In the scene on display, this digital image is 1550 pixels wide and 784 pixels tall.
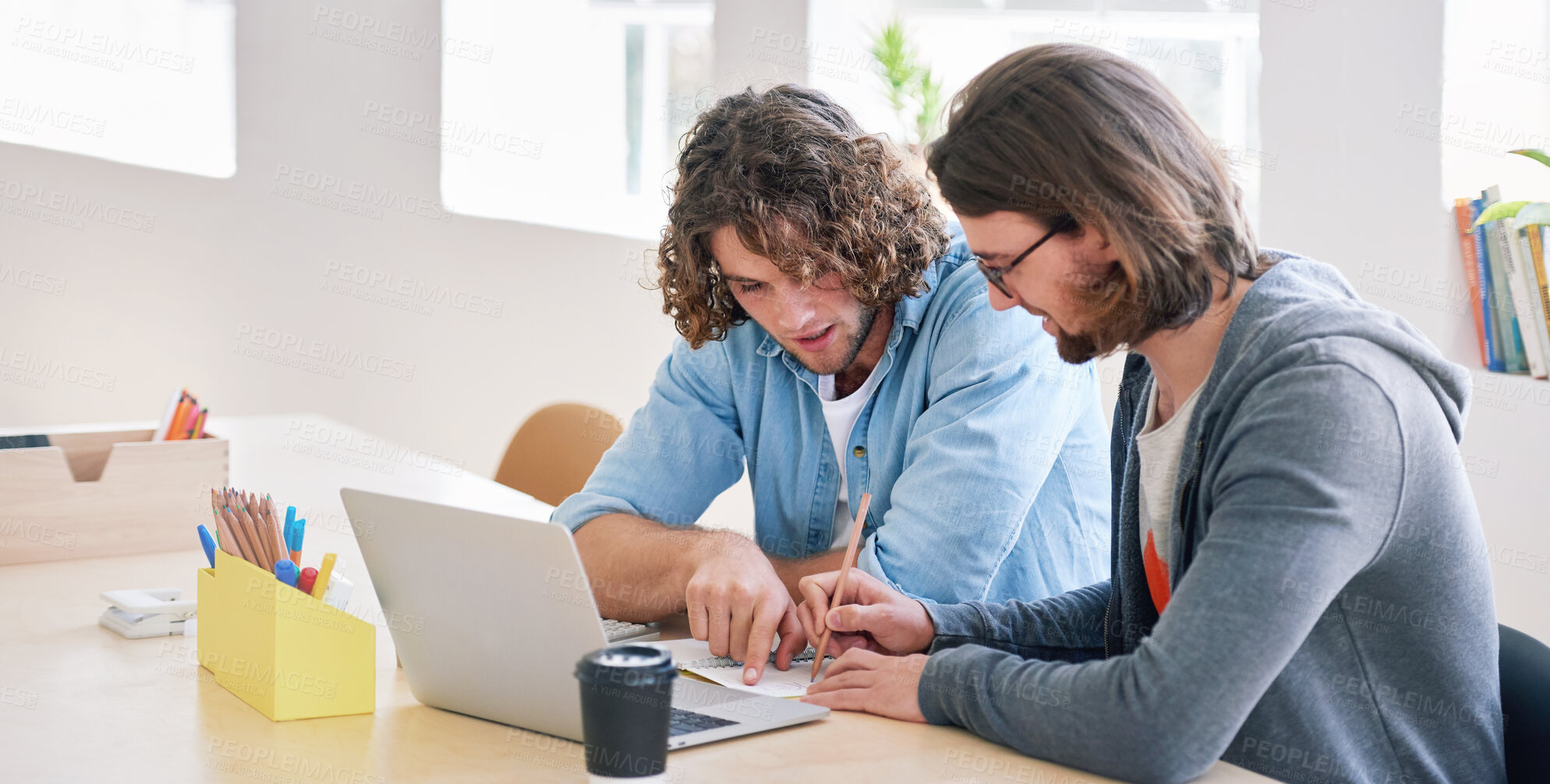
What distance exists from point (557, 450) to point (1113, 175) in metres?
1.50

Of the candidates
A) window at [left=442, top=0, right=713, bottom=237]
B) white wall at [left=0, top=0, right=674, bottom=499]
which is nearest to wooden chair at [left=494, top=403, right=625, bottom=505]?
white wall at [left=0, top=0, right=674, bottom=499]

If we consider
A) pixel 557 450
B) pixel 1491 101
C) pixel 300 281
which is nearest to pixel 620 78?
pixel 300 281

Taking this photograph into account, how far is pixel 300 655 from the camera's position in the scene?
44.5 inches

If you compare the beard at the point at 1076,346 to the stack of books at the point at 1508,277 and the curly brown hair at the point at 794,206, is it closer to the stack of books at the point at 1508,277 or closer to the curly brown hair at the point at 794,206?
the curly brown hair at the point at 794,206

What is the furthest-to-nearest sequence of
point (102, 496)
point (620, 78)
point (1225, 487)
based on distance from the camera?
point (620, 78)
point (102, 496)
point (1225, 487)

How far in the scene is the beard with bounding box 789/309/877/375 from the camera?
166 cm

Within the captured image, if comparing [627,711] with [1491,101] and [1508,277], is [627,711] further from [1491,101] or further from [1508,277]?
[1491,101]

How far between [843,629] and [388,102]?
12.3ft

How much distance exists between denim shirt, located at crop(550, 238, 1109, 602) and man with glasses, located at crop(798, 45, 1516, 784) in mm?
234

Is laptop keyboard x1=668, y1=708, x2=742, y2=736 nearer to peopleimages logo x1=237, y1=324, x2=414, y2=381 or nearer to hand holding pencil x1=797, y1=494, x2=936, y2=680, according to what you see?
hand holding pencil x1=797, y1=494, x2=936, y2=680

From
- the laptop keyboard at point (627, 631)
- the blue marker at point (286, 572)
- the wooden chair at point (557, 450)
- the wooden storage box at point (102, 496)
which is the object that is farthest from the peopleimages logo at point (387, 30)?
the blue marker at point (286, 572)

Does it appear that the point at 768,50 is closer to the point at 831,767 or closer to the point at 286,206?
the point at 286,206

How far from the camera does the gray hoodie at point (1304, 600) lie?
0.93 metres

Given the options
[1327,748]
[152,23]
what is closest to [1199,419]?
[1327,748]
